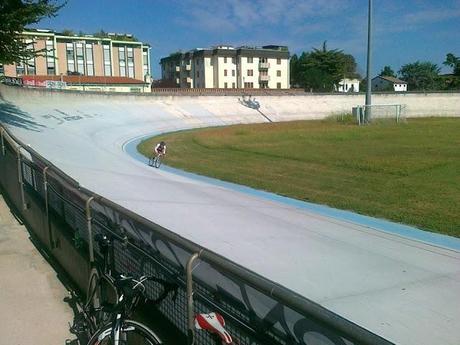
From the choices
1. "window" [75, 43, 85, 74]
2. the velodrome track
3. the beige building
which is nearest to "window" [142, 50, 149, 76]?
"window" [75, 43, 85, 74]

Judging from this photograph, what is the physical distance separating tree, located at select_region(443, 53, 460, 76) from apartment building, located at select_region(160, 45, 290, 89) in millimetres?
36870

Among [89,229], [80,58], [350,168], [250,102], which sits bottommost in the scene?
[350,168]

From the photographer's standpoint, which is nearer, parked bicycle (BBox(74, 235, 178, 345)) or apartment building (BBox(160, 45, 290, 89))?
parked bicycle (BBox(74, 235, 178, 345))

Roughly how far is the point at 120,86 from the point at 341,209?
67740mm

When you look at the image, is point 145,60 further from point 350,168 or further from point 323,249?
point 323,249

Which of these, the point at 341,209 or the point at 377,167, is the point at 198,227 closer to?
the point at 341,209

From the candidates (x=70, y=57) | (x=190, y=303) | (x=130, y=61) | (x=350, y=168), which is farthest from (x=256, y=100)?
(x=190, y=303)

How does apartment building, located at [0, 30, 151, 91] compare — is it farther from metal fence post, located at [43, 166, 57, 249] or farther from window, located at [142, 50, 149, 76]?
metal fence post, located at [43, 166, 57, 249]

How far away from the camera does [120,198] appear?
1138 centimetres

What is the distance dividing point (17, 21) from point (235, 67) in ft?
287

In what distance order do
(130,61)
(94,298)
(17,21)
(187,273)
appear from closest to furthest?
(187,273) → (94,298) → (17,21) → (130,61)

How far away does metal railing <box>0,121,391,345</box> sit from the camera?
86.0 inches

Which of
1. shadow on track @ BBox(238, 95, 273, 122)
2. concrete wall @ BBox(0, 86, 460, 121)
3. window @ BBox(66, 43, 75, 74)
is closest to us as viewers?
concrete wall @ BBox(0, 86, 460, 121)

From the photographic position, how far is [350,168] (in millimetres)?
20203
